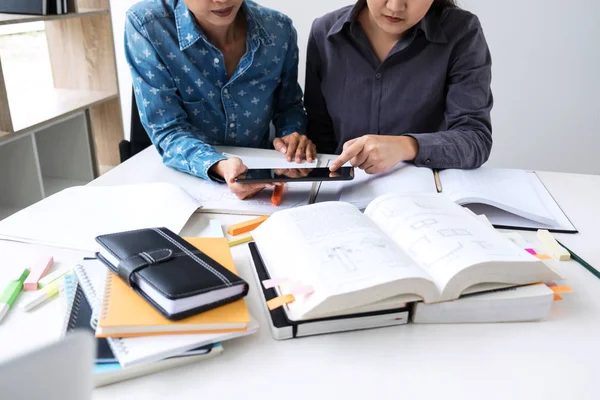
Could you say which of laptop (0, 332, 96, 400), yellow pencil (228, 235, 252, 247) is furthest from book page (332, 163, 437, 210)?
laptop (0, 332, 96, 400)

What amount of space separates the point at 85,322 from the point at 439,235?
1.48 feet

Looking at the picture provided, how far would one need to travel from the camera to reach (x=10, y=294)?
62 cm

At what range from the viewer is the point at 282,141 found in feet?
4.07

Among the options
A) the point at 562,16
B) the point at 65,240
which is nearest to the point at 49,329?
the point at 65,240

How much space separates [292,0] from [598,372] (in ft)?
6.44

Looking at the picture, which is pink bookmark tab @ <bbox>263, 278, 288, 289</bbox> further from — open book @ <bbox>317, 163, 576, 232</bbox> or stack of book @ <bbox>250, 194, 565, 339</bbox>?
open book @ <bbox>317, 163, 576, 232</bbox>

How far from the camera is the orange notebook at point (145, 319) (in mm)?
524

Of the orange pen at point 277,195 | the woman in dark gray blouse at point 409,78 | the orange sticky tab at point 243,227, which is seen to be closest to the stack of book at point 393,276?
the orange sticky tab at point 243,227

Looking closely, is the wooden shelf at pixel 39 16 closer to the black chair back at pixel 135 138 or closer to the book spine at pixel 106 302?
the black chair back at pixel 135 138

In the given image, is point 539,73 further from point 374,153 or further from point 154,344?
point 154,344

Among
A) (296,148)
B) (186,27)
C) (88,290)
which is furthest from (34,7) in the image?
(88,290)

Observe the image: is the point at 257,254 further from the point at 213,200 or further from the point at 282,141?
the point at 282,141

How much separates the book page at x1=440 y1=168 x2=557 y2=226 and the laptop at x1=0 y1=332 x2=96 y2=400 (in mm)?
722

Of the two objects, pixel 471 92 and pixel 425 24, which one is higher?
pixel 425 24
